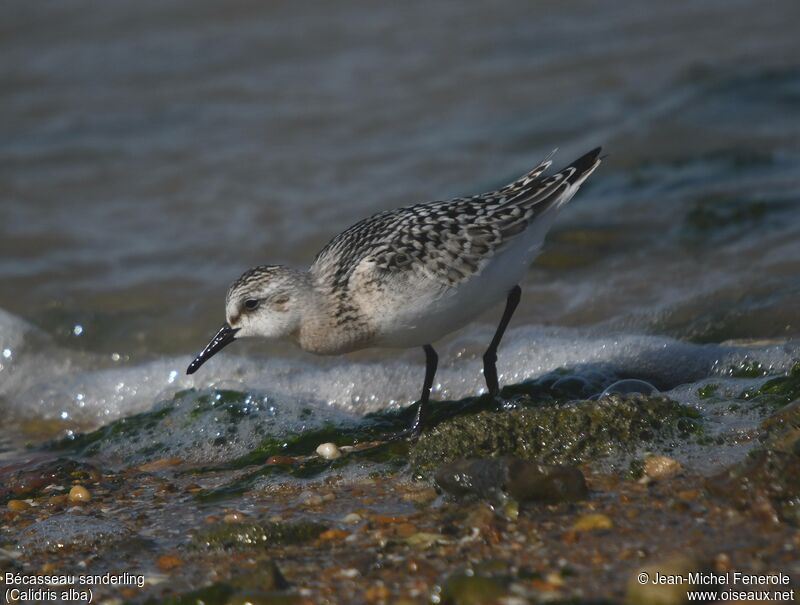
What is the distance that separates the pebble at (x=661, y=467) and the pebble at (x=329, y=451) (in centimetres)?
A: 161

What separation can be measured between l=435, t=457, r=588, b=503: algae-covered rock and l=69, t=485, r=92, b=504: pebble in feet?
6.33

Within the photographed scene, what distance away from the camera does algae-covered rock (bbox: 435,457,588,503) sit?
14.9 ft

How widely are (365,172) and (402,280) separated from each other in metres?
5.83

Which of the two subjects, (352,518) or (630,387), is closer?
(352,518)

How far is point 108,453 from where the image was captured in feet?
20.6

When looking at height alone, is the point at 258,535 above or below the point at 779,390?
above

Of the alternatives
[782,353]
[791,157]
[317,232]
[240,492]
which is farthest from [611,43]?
[240,492]

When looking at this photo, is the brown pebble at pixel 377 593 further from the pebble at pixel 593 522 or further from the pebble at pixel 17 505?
the pebble at pixel 17 505

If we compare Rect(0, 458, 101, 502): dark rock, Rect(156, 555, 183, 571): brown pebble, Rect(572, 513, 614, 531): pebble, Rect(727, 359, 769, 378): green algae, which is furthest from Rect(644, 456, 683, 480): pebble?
Rect(0, 458, 101, 502): dark rock

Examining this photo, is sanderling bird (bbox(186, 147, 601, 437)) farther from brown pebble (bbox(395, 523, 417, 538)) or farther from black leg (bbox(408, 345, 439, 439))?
brown pebble (bbox(395, 523, 417, 538))

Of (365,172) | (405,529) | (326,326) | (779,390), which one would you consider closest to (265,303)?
(326,326)

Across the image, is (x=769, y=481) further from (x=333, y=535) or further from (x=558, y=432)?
(x=333, y=535)

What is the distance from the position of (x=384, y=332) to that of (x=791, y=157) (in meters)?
5.97

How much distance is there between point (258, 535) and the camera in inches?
179
